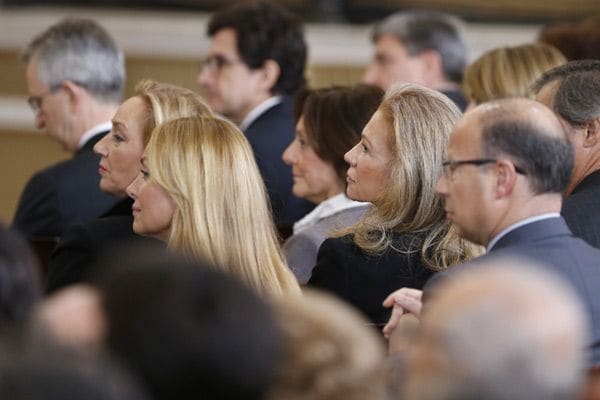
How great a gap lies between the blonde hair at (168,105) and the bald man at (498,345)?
237 cm

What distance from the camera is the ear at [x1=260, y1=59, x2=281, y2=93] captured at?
6879mm

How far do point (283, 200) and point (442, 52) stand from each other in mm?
1832

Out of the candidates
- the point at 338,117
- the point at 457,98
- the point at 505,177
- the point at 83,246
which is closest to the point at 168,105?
the point at 83,246

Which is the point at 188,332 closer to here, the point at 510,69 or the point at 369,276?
the point at 369,276

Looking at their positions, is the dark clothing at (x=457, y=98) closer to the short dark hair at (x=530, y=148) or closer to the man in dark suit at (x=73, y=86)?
the man in dark suit at (x=73, y=86)

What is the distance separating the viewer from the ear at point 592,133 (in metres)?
4.61

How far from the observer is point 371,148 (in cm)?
442

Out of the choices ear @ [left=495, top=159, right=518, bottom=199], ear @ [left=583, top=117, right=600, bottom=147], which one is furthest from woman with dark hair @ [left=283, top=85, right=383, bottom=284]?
ear @ [left=495, top=159, right=518, bottom=199]

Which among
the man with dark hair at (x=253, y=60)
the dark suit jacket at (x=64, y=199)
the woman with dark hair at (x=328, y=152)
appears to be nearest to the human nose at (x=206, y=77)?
the man with dark hair at (x=253, y=60)

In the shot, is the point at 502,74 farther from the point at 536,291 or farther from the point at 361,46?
the point at 536,291

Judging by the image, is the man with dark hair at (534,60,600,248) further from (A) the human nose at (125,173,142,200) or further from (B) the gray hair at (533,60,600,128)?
(A) the human nose at (125,173,142,200)

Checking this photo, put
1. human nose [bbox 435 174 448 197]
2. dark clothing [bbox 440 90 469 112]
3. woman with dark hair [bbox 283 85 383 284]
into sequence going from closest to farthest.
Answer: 1. human nose [bbox 435 174 448 197]
2. woman with dark hair [bbox 283 85 383 284]
3. dark clothing [bbox 440 90 469 112]

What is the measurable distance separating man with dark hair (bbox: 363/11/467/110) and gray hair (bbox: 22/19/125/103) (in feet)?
5.31

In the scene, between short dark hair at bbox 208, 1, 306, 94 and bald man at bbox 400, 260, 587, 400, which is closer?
bald man at bbox 400, 260, 587, 400
